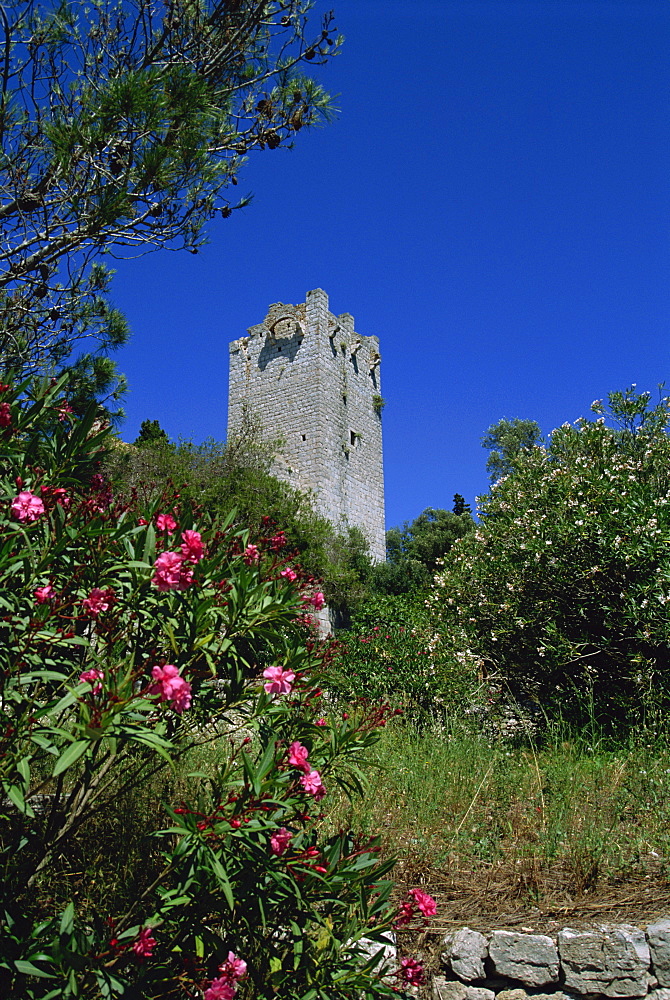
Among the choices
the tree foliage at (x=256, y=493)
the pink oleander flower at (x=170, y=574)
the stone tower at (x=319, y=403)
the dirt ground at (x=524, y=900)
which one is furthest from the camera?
the stone tower at (x=319, y=403)

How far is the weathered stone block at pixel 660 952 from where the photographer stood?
2.54 metres

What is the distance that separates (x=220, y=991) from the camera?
1607 mm

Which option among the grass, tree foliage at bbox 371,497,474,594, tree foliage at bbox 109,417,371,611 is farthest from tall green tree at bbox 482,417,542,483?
the grass

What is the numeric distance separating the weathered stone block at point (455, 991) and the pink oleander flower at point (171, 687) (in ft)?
6.13

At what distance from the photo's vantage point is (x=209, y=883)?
65.3 inches

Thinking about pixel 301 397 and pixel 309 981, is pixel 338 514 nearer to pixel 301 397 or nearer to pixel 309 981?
pixel 301 397

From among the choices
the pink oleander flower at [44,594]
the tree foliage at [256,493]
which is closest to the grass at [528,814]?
the pink oleander flower at [44,594]

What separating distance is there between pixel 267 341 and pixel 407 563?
313 inches

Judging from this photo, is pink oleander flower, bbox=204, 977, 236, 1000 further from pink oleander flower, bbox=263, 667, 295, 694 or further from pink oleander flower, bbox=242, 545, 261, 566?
pink oleander flower, bbox=242, 545, 261, 566

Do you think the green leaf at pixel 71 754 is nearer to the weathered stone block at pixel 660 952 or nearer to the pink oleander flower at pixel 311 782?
the pink oleander flower at pixel 311 782

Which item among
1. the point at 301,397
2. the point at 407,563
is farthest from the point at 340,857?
the point at 301,397

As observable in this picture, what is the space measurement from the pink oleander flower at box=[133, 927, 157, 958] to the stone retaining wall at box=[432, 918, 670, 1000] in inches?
59.1

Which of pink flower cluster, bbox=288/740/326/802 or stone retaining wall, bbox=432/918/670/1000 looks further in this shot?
stone retaining wall, bbox=432/918/670/1000

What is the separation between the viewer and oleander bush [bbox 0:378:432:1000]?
158cm
